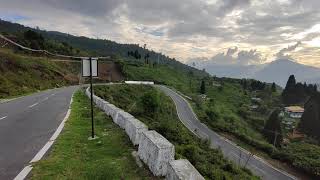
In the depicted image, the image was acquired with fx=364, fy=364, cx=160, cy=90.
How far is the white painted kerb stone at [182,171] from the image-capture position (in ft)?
19.7

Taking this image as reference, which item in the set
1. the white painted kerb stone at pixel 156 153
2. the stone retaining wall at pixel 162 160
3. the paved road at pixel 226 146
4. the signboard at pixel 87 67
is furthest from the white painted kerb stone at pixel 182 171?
the paved road at pixel 226 146

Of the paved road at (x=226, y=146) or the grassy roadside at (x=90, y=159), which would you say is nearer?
the grassy roadside at (x=90, y=159)

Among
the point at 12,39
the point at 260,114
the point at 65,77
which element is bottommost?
the point at 260,114

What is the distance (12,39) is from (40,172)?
271ft

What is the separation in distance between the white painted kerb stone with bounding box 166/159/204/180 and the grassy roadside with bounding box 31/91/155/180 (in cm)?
110

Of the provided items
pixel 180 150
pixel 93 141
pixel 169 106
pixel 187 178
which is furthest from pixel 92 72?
pixel 169 106

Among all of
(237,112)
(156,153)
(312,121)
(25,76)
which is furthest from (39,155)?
(237,112)

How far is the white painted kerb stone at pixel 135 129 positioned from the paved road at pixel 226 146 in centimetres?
Result: 1250

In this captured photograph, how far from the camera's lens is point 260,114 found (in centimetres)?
13112

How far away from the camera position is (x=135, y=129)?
10.5 m

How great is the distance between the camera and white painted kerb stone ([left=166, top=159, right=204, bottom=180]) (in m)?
6.00

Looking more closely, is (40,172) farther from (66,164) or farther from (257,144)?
(257,144)

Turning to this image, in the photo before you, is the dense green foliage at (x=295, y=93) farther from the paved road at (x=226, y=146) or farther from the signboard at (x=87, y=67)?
the signboard at (x=87, y=67)

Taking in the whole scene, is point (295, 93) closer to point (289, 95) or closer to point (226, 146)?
point (289, 95)
